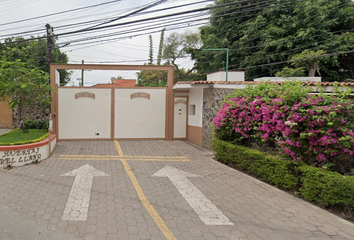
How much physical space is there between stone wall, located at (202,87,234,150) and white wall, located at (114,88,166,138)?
104 inches

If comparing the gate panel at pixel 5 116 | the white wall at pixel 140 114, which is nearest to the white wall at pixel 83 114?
the white wall at pixel 140 114

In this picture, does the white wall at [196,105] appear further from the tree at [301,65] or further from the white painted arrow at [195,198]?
the tree at [301,65]

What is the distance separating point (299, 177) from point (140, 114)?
27.6ft

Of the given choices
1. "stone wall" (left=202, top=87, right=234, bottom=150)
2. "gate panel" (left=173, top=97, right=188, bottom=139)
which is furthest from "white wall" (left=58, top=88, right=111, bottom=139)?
"stone wall" (left=202, top=87, right=234, bottom=150)

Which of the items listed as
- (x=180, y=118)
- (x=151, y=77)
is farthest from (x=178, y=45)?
(x=180, y=118)

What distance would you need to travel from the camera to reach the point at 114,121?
11820 mm

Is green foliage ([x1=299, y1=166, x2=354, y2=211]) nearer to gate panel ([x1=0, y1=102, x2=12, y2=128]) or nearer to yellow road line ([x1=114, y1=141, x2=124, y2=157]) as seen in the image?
yellow road line ([x1=114, y1=141, x2=124, y2=157])

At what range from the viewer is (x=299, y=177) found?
5188 millimetres

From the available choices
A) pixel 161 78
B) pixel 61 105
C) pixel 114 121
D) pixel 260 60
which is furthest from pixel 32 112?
pixel 161 78

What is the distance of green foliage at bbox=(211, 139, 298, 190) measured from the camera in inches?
212

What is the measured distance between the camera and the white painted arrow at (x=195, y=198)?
4.08m

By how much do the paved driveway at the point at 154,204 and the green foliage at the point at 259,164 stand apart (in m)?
0.27

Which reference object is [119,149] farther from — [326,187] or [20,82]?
[326,187]

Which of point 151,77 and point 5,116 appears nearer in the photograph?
point 5,116
